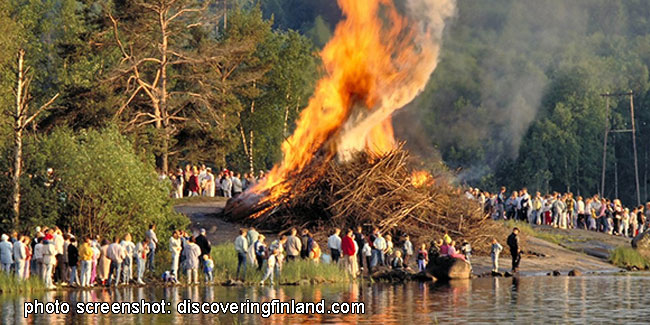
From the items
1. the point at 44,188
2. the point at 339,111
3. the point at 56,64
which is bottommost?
the point at 44,188

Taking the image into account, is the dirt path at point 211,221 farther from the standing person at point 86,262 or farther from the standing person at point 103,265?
the standing person at point 86,262

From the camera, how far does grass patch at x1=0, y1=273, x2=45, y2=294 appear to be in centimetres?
3698

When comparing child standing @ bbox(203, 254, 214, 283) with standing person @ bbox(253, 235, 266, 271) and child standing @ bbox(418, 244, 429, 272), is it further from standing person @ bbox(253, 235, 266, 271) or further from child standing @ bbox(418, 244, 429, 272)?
child standing @ bbox(418, 244, 429, 272)

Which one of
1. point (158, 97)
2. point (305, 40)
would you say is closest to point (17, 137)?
point (158, 97)

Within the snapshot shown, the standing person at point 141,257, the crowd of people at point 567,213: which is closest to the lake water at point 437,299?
the standing person at point 141,257

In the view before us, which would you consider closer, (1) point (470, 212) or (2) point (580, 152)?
(1) point (470, 212)

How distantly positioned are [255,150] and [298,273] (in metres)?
50.2

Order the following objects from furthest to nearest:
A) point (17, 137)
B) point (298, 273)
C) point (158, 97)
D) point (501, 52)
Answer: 1. point (501, 52)
2. point (158, 97)
3. point (17, 137)
4. point (298, 273)

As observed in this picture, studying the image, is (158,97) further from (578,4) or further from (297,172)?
(578,4)

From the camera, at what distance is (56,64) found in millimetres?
85312

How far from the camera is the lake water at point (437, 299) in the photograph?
91.6 ft

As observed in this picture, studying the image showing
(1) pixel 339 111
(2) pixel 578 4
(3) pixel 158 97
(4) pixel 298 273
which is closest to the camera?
(4) pixel 298 273

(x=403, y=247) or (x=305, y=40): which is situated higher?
(x=305, y=40)

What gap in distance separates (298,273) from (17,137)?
458 inches
